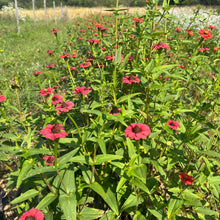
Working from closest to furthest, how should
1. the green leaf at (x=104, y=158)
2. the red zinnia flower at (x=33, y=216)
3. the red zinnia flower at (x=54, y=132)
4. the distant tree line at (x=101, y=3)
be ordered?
1. the red zinnia flower at (x=33, y=216)
2. the red zinnia flower at (x=54, y=132)
3. the green leaf at (x=104, y=158)
4. the distant tree line at (x=101, y=3)

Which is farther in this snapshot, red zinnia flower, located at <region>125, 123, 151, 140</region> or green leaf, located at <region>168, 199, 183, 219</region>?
green leaf, located at <region>168, 199, 183, 219</region>

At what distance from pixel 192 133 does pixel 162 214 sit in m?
0.75

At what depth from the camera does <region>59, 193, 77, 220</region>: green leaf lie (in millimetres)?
1189

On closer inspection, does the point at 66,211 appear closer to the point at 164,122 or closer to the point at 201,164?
the point at 164,122

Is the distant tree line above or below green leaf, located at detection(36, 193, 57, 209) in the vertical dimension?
above

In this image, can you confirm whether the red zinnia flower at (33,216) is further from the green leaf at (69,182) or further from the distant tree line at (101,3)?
the distant tree line at (101,3)

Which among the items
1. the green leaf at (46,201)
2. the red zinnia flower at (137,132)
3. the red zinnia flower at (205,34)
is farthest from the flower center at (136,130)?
the red zinnia flower at (205,34)

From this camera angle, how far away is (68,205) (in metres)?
1.25

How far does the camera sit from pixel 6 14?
19141 millimetres

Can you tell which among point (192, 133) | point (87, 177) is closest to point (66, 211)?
point (87, 177)

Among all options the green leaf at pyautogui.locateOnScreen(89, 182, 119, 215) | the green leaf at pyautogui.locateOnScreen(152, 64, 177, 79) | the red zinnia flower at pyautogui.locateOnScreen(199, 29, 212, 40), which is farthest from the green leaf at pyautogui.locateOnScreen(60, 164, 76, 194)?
the red zinnia flower at pyautogui.locateOnScreen(199, 29, 212, 40)

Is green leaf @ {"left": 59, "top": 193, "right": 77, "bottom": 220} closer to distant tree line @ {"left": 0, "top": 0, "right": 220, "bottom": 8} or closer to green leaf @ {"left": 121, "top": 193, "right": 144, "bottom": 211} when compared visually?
green leaf @ {"left": 121, "top": 193, "right": 144, "bottom": 211}

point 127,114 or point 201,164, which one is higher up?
point 127,114

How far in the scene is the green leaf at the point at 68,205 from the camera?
1189mm
